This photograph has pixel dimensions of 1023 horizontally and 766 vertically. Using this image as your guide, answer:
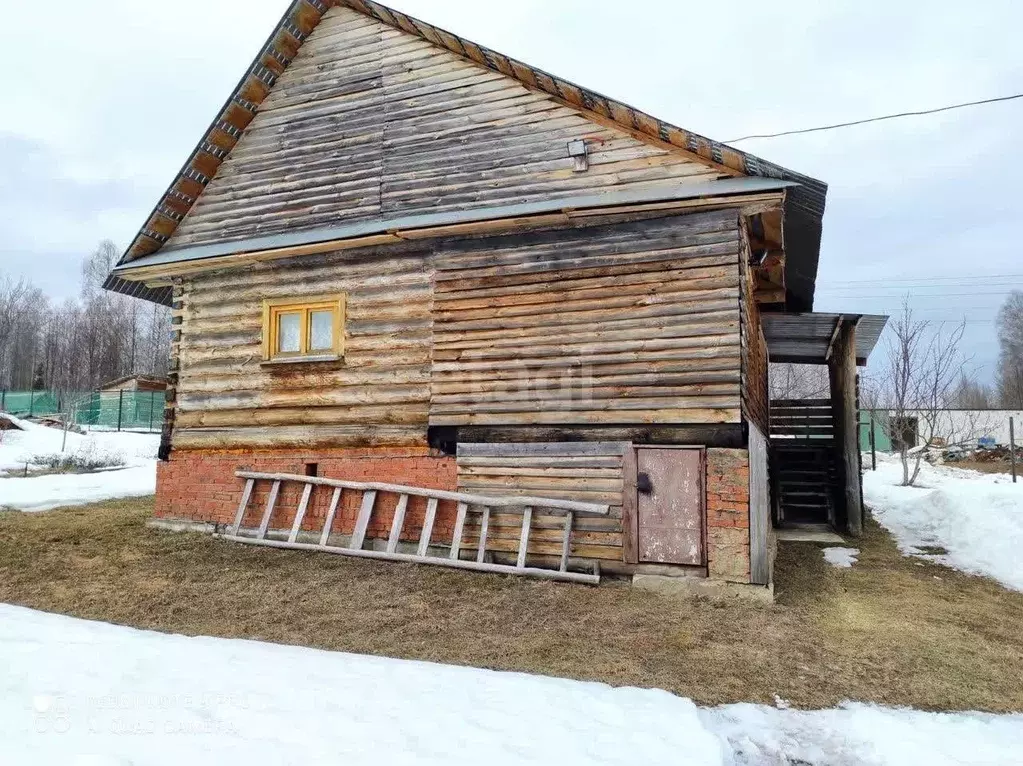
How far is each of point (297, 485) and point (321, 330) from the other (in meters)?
2.33

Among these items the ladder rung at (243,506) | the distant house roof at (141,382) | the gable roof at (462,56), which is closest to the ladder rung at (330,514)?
the ladder rung at (243,506)

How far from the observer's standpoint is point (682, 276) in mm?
7910

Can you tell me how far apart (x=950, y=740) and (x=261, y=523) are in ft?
27.6

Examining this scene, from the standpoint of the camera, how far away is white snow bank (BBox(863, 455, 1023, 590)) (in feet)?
30.1

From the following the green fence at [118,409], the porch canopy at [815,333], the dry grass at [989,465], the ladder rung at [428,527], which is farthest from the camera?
the green fence at [118,409]

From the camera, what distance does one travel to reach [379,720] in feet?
12.8

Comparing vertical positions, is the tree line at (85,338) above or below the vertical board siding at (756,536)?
above

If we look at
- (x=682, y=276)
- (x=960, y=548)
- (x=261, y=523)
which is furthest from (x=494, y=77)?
(x=960, y=548)

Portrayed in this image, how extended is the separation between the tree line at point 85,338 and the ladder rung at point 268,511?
44.4 meters

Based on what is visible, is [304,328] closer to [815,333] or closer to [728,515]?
[728,515]

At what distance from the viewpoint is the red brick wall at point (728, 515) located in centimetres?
732

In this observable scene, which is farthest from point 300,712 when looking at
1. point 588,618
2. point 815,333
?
point 815,333

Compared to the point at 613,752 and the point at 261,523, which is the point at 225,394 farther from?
the point at 613,752

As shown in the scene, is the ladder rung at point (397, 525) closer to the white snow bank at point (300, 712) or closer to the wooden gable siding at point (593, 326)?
the wooden gable siding at point (593, 326)
